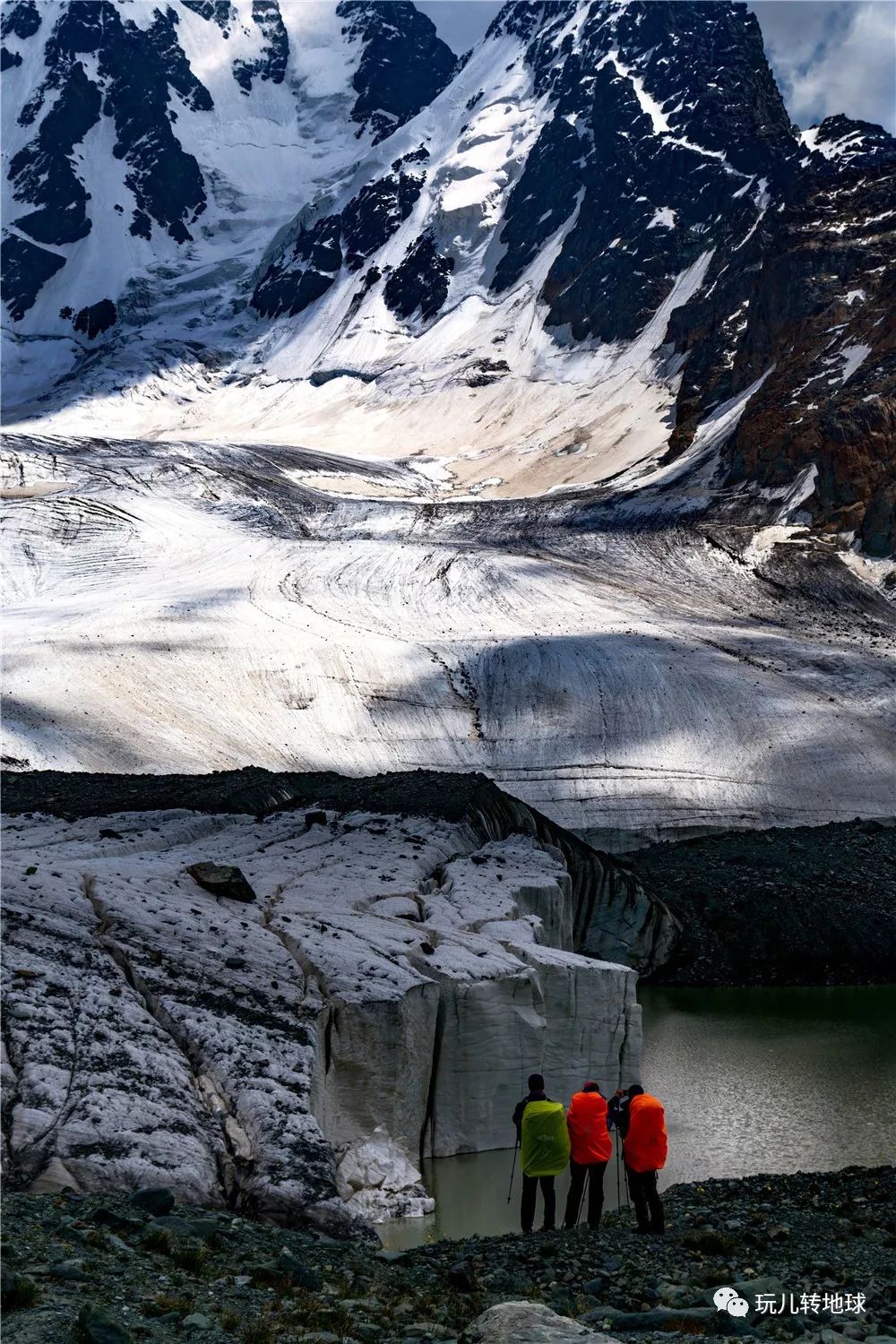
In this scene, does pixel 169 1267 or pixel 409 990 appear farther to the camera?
pixel 409 990

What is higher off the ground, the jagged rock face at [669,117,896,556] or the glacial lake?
the jagged rock face at [669,117,896,556]

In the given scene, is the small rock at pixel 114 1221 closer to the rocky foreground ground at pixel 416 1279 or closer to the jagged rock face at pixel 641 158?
the rocky foreground ground at pixel 416 1279

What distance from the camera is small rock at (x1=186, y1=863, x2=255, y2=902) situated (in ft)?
53.4

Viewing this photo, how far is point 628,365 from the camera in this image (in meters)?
105

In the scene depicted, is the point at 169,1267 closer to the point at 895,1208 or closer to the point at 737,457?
the point at 895,1208

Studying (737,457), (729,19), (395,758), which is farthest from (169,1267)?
(729,19)

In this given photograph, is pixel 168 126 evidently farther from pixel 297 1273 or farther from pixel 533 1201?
pixel 297 1273

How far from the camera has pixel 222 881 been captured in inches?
643

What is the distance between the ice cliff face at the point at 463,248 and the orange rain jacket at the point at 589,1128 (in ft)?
182

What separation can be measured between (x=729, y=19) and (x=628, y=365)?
155ft

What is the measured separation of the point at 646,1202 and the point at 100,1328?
541 centimetres

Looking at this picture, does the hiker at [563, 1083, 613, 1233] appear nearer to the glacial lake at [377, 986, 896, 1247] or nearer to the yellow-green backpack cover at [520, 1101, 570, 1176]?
the yellow-green backpack cover at [520, 1101, 570, 1176]

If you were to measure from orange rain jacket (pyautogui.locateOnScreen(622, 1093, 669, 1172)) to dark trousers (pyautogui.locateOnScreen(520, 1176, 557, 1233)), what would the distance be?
2.46ft

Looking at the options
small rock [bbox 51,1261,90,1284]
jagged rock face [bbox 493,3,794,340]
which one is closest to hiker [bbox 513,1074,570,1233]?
small rock [bbox 51,1261,90,1284]
